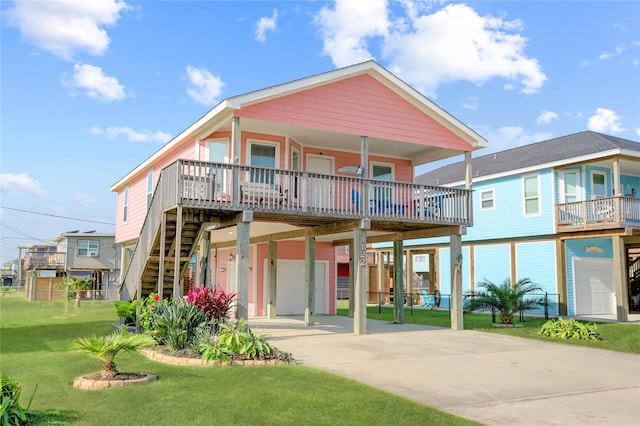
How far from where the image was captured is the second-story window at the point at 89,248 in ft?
145

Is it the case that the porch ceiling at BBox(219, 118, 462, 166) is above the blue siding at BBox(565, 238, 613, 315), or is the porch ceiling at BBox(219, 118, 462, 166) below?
above

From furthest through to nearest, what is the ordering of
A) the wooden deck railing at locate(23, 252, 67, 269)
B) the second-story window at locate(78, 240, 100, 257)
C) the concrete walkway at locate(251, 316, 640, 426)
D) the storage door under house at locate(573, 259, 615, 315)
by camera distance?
the wooden deck railing at locate(23, 252, 67, 269)
the second-story window at locate(78, 240, 100, 257)
the storage door under house at locate(573, 259, 615, 315)
the concrete walkway at locate(251, 316, 640, 426)

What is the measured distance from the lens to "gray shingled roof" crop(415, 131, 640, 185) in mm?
23188

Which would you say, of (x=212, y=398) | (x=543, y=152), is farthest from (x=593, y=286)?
(x=212, y=398)

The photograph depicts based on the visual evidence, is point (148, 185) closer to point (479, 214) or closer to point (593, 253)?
point (479, 214)

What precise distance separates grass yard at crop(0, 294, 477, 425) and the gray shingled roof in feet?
59.9

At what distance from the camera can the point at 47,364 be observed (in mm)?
9992

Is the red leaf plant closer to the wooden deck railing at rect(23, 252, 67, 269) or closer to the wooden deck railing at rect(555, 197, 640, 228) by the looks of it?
the wooden deck railing at rect(555, 197, 640, 228)

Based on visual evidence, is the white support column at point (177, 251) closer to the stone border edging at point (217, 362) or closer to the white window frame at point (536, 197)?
the stone border edging at point (217, 362)

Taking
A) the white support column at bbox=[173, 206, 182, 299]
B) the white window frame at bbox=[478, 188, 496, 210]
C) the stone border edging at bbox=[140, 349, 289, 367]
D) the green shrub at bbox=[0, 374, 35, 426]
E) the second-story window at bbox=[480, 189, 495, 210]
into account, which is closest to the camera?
the green shrub at bbox=[0, 374, 35, 426]

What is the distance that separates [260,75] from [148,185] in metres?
7.99

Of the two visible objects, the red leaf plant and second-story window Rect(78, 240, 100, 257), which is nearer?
the red leaf plant

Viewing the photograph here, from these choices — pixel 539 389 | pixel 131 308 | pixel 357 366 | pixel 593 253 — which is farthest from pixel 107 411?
pixel 593 253

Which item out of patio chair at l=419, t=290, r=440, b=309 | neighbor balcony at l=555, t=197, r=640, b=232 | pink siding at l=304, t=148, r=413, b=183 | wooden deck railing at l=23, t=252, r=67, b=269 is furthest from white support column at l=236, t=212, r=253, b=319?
wooden deck railing at l=23, t=252, r=67, b=269
